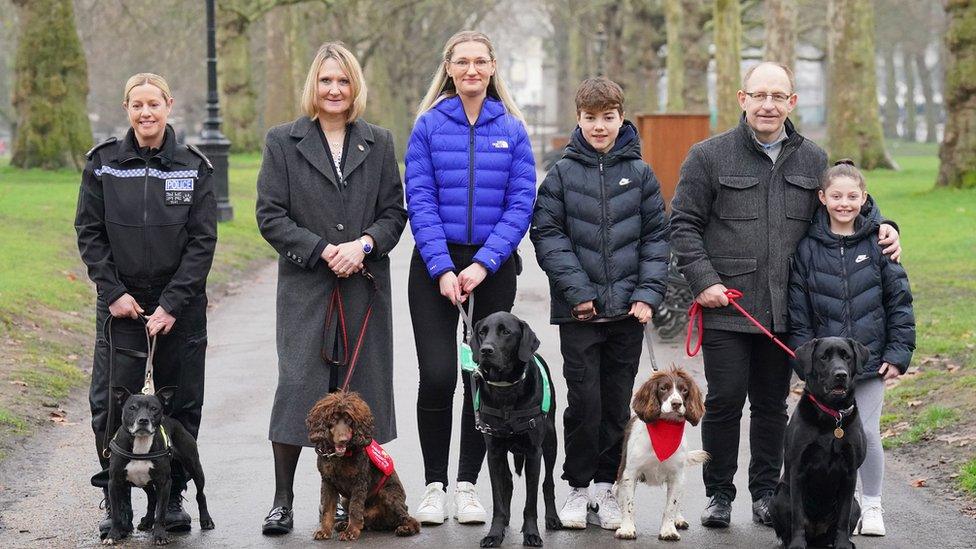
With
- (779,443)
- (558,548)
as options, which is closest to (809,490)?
(779,443)

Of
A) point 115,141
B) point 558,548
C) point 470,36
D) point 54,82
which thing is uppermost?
point 54,82

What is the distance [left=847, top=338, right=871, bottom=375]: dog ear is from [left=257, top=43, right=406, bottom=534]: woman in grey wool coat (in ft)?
7.31

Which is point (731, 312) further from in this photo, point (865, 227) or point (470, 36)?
point (470, 36)

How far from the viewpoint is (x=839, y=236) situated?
6.57m

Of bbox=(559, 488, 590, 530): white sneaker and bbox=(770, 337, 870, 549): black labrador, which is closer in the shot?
bbox=(770, 337, 870, 549): black labrador

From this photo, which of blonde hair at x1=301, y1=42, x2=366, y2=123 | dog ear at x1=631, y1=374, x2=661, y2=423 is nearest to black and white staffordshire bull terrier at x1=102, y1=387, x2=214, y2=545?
blonde hair at x1=301, y1=42, x2=366, y2=123

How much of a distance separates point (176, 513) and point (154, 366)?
713mm

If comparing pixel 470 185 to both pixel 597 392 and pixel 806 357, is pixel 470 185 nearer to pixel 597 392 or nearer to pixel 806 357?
pixel 597 392

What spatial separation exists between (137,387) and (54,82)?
23371mm

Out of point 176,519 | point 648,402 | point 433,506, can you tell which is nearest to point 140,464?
point 176,519

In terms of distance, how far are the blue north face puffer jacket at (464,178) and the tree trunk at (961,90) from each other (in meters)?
18.8

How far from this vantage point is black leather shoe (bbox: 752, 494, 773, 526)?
6891 mm

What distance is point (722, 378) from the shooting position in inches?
269

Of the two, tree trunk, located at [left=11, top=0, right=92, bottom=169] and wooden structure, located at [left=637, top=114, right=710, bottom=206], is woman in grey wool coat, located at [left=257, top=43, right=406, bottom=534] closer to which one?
wooden structure, located at [left=637, top=114, right=710, bottom=206]
